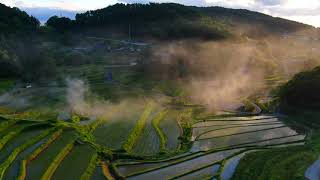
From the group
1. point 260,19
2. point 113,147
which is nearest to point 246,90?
point 113,147

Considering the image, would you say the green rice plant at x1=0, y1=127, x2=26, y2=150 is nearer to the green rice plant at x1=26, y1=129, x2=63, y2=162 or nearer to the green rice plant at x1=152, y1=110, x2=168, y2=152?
the green rice plant at x1=26, y1=129, x2=63, y2=162

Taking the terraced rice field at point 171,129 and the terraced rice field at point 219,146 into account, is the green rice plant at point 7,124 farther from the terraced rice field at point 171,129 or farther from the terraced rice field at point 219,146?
the terraced rice field at point 171,129

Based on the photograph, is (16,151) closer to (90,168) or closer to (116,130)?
(90,168)

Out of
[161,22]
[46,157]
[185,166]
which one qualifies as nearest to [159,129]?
[185,166]

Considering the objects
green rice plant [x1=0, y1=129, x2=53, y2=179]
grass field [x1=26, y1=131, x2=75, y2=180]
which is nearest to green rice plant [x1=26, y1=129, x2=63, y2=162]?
grass field [x1=26, y1=131, x2=75, y2=180]

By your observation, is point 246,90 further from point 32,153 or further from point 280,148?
point 32,153
